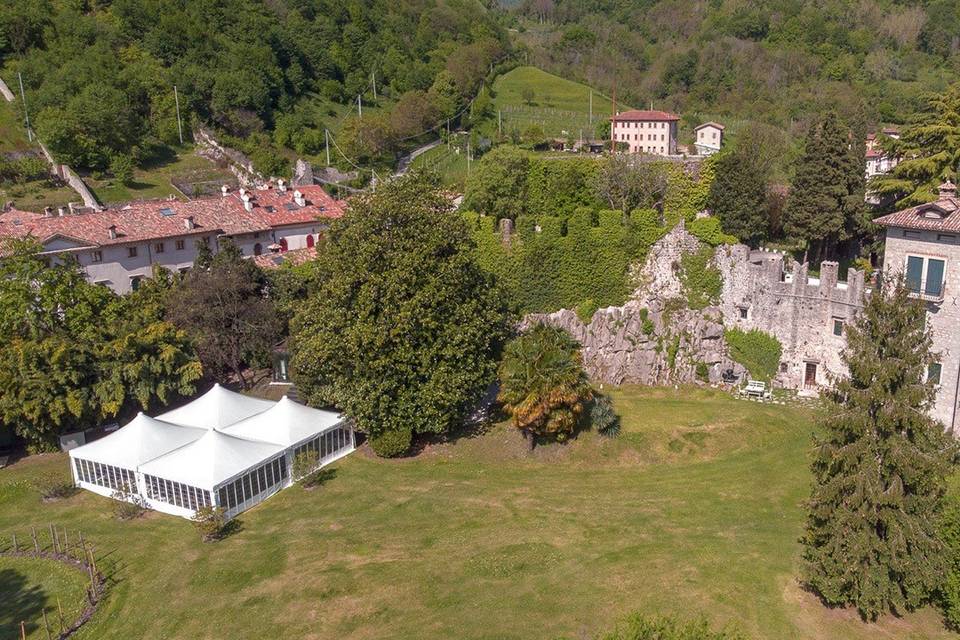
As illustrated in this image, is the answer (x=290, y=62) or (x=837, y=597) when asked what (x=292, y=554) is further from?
(x=290, y=62)

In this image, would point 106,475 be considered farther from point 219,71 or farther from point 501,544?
point 219,71

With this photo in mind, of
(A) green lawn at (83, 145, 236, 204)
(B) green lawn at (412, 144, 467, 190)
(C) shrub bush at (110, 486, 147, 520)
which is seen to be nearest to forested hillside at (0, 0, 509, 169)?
(A) green lawn at (83, 145, 236, 204)

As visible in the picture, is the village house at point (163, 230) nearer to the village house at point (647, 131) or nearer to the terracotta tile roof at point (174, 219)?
the terracotta tile roof at point (174, 219)

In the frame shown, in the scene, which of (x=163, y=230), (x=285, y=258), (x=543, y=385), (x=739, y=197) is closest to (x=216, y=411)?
(x=543, y=385)

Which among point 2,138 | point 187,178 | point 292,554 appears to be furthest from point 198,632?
point 2,138

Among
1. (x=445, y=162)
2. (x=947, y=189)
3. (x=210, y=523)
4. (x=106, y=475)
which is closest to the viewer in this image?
(x=210, y=523)
